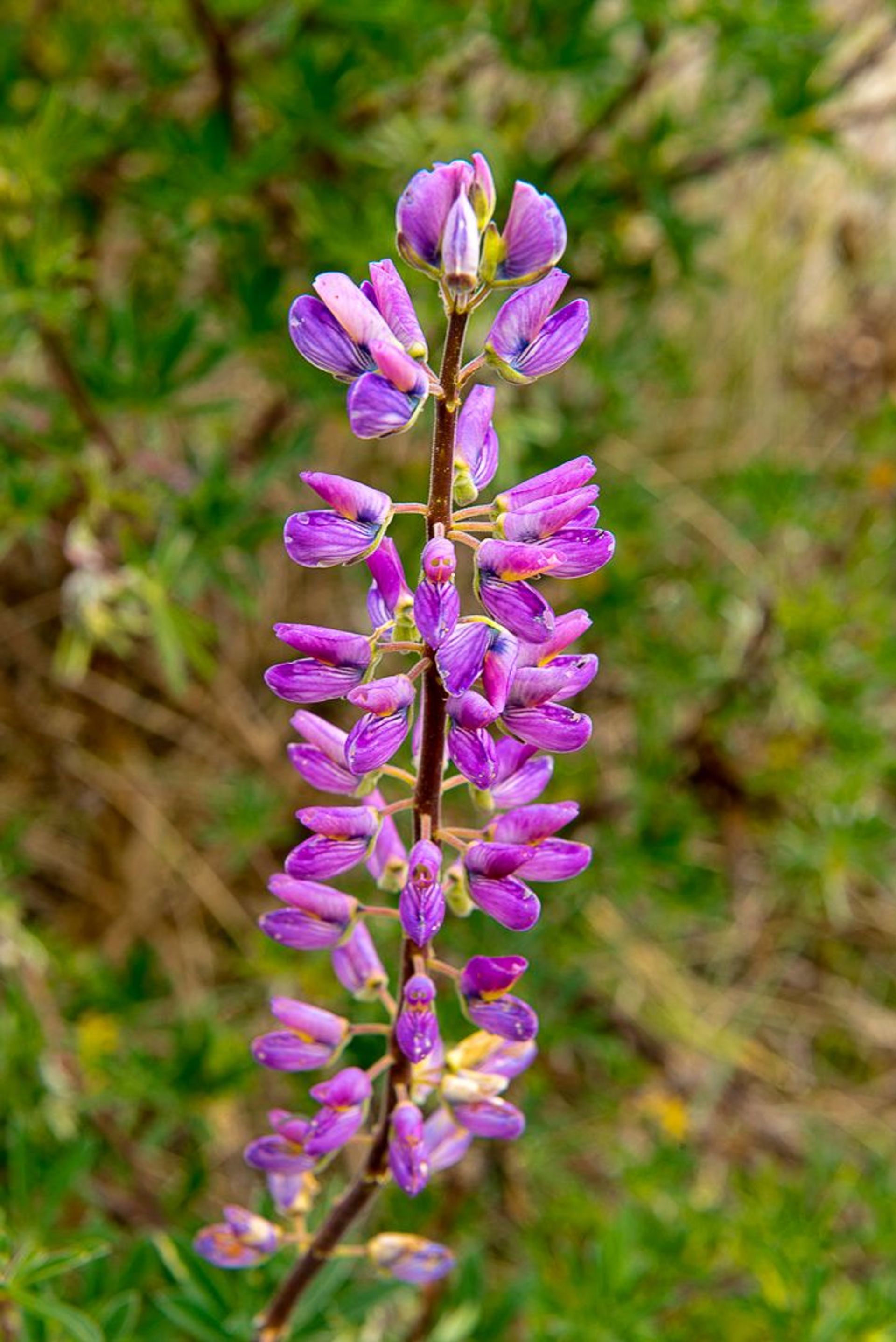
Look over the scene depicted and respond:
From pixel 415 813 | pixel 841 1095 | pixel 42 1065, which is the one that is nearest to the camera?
pixel 415 813

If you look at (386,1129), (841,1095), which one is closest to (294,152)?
(386,1129)

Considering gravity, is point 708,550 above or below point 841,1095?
above

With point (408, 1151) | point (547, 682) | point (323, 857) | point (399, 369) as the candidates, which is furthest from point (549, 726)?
point (408, 1151)

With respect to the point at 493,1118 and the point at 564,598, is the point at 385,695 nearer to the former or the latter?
the point at 493,1118

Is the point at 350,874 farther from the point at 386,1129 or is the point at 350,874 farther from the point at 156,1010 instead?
the point at 386,1129

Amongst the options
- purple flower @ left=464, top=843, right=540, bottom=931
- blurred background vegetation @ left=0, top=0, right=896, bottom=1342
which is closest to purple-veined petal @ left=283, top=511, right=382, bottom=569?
purple flower @ left=464, top=843, right=540, bottom=931

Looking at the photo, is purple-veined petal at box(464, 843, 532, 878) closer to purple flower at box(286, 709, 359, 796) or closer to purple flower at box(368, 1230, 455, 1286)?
purple flower at box(286, 709, 359, 796)

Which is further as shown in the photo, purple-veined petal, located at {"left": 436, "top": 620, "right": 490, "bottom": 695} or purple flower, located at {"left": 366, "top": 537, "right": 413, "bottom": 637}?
purple flower, located at {"left": 366, "top": 537, "right": 413, "bottom": 637}
